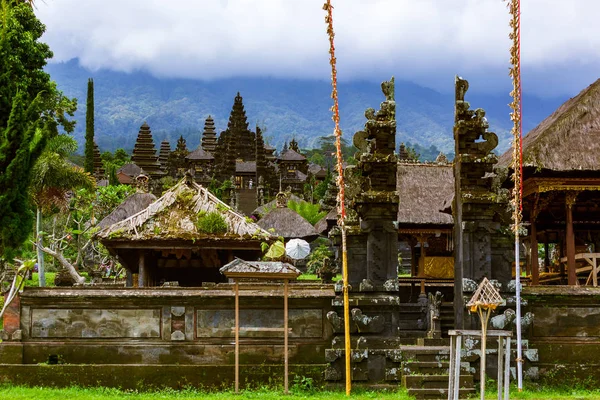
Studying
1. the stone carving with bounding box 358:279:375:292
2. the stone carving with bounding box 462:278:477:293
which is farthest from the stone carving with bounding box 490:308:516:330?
the stone carving with bounding box 358:279:375:292

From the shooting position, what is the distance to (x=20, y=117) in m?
15.2

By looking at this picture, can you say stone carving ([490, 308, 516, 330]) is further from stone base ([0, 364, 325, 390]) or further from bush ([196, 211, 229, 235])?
bush ([196, 211, 229, 235])

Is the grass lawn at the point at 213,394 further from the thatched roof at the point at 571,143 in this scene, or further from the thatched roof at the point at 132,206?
the thatched roof at the point at 132,206

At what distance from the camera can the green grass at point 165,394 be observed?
46.1 feet

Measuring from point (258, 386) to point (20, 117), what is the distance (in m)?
6.66

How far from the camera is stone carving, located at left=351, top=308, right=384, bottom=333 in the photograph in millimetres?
15344

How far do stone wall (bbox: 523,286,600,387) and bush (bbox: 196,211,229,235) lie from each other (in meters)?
7.78

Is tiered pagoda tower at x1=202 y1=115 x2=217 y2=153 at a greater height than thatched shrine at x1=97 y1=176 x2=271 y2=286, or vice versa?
tiered pagoda tower at x1=202 y1=115 x2=217 y2=153

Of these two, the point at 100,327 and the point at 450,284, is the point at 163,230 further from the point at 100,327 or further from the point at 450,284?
the point at 450,284

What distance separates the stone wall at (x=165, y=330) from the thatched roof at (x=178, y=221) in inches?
172

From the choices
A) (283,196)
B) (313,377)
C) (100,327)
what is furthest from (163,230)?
(283,196)

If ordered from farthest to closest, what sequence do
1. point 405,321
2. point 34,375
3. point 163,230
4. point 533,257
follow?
1. point 405,321
2. point 533,257
3. point 163,230
4. point 34,375

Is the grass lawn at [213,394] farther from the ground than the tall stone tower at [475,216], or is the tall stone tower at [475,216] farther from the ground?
the tall stone tower at [475,216]

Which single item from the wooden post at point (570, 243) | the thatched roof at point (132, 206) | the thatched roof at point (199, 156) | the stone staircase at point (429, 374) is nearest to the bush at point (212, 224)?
the stone staircase at point (429, 374)
